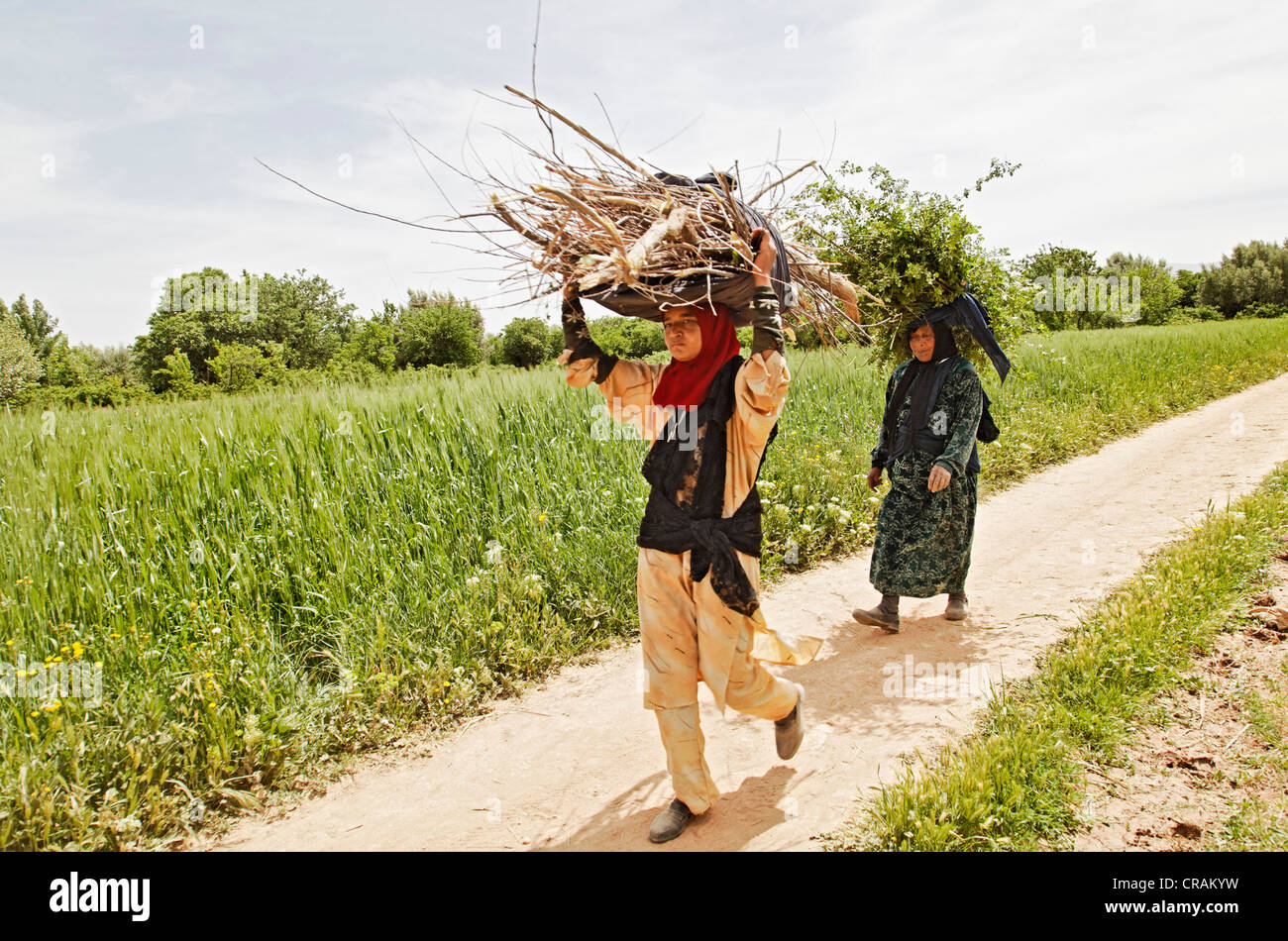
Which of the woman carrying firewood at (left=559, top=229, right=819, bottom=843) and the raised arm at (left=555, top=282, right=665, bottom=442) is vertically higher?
the raised arm at (left=555, top=282, right=665, bottom=442)

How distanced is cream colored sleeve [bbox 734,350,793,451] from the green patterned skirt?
2.32m

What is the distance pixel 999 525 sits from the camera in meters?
7.03

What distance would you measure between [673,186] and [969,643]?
10.8 ft

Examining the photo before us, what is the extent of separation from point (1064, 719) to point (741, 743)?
1408mm

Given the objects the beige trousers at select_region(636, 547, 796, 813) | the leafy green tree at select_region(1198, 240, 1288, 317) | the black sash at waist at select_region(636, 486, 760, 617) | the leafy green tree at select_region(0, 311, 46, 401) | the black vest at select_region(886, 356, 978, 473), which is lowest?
the beige trousers at select_region(636, 547, 796, 813)

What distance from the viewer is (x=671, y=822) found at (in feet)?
9.52

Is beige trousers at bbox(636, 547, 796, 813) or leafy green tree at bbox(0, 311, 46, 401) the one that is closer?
beige trousers at bbox(636, 547, 796, 813)

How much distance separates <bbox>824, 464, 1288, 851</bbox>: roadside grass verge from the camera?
8.67ft

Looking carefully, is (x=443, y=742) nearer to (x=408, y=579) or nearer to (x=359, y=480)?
(x=408, y=579)

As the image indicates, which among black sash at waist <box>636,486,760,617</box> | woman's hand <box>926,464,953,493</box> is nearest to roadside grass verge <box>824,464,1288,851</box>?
black sash at waist <box>636,486,760,617</box>

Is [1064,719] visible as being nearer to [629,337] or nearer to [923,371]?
[923,371]

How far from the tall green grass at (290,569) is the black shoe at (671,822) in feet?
5.09

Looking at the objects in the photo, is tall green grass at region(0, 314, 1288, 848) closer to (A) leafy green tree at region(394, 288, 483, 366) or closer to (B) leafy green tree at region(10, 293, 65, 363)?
(A) leafy green tree at region(394, 288, 483, 366)

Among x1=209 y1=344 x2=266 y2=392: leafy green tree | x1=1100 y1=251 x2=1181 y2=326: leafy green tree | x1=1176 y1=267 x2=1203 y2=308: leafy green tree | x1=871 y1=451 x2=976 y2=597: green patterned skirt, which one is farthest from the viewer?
x1=1176 y1=267 x2=1203 y2=308: leafy green tree
